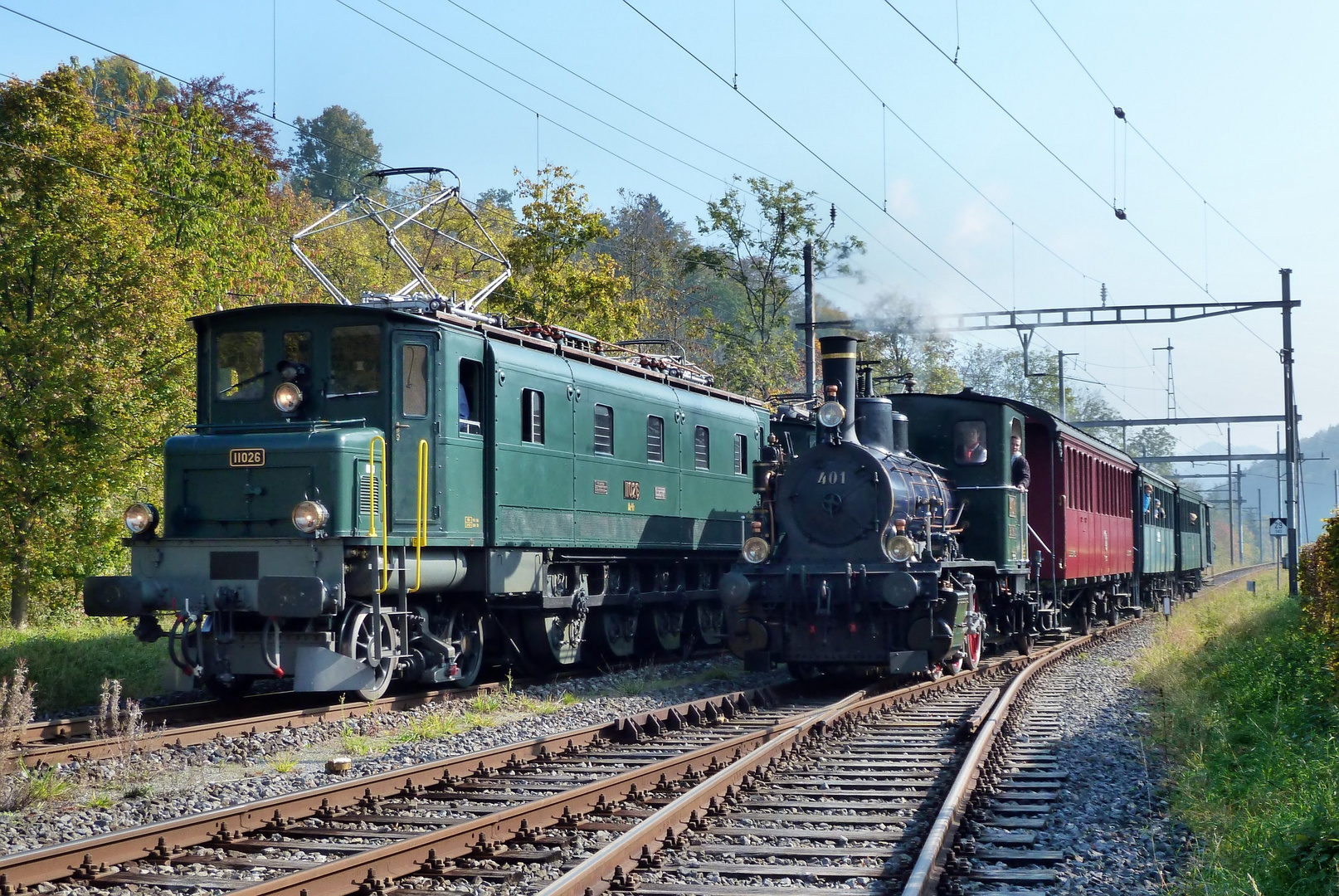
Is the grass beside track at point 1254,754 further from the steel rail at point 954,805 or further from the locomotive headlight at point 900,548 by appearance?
the locomotive headlight at point 900,548

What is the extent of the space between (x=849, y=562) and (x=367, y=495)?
16.8 ft

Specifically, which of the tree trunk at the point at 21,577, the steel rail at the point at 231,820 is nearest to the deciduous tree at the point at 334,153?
the tree trunk at the point at 21,577

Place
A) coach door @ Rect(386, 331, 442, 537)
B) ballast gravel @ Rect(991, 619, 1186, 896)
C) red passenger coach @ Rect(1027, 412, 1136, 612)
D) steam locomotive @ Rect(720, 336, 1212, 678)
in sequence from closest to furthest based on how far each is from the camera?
ballast gravel @ Rect(991, 619, 1186, 896) → coach door @ Rect(386, 331, 442, 537) → steam locomotive @ Rect(720, 336, 1212, 678) → red passenger coach @ Rect(1027, 412, 1136, 612)

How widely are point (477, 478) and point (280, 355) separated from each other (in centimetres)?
230

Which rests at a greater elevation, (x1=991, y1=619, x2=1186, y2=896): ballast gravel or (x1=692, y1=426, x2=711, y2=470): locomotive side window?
(x1=692, y1=426, x2=711, y2=470): locomotive side window

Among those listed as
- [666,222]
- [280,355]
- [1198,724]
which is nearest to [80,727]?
[280,355]

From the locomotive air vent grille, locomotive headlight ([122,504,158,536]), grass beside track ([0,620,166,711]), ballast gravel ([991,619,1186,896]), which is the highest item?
the locomotive air vent grille

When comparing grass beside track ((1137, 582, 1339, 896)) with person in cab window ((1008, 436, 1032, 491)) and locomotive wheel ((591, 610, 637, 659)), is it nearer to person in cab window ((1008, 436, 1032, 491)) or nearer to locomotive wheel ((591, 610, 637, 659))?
person in cab window ((1008, 436, 1032, 491))

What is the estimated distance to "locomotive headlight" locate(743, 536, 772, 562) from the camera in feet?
45.3

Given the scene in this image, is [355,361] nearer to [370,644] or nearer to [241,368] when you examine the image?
[241,368]

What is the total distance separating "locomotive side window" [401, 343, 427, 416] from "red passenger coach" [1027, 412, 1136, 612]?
370 inches

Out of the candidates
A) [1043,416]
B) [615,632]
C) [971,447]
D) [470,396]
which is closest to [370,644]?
[470,396]

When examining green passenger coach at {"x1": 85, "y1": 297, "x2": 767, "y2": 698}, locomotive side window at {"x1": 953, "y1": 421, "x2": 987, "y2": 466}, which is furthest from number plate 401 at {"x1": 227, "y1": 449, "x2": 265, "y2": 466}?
locomotive side window at {"x1": 953, "y1": 421, "x2": 987, "y2": 466}

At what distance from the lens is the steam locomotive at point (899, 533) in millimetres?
13180
